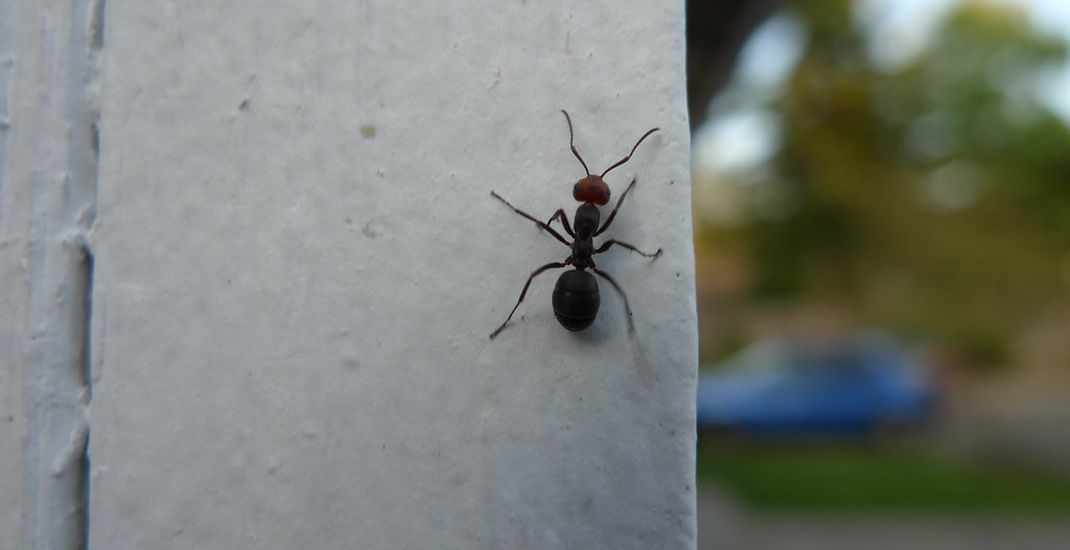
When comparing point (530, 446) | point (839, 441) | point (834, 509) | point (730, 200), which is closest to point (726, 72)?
point (530, 446)

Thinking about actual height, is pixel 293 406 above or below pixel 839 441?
above

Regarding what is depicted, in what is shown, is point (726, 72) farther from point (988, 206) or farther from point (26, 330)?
point (988, 206)

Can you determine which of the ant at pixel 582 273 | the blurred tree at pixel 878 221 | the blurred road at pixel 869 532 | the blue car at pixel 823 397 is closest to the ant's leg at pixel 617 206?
the ant at pixel 582 273

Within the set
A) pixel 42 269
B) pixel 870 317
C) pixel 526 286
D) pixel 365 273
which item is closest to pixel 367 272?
pixel 365 273

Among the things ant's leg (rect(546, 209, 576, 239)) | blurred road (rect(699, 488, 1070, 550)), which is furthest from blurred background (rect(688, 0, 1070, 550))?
ant's leg (rect(546, 209, 576, 239))

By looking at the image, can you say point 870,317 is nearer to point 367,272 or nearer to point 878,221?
point 878,221
